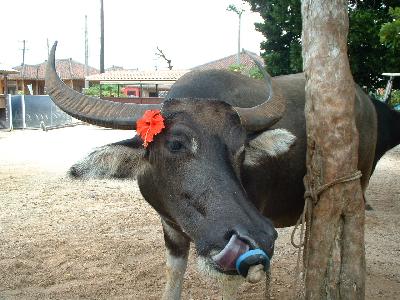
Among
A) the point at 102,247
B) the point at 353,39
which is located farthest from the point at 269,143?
the point at 353,39

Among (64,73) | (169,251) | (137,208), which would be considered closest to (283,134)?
(169,251)

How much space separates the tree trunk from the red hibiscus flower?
3.69 feet

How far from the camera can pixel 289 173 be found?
4.03 m

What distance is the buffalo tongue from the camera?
240cm

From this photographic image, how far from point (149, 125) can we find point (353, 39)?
9.45 metres

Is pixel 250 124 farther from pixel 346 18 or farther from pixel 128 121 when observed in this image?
pixel 346 18

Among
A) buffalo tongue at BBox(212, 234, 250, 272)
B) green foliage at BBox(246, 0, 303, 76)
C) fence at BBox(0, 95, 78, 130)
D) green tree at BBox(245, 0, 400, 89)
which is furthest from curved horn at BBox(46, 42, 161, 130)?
fence at BBox(0, 95, 78, 130)

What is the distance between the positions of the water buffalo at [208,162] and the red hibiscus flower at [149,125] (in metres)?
0.06

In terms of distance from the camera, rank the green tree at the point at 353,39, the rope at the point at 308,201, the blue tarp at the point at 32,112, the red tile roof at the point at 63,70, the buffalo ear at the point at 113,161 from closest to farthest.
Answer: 1. the buffalo ear at the point at 113,161
2. the rope at the point at 308,201
3. the green tree at the point at 353,39
4. the blue tarp at the point at 32,112
5. the red tile roof at the point at 63,70

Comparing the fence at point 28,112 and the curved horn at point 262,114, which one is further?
the fence at point 28,112

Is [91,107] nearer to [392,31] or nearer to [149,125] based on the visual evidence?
[149,125]

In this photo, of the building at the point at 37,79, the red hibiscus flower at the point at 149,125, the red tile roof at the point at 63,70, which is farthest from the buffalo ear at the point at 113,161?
the red tile roof at the point at 63,70

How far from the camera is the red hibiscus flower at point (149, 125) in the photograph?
2863 mm

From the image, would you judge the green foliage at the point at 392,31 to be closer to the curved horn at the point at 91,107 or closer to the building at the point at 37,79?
the curved horn at the point at 91,107
